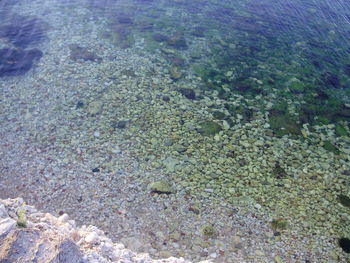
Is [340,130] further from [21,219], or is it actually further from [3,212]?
[3,212]

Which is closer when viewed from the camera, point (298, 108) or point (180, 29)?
point (298, 108)

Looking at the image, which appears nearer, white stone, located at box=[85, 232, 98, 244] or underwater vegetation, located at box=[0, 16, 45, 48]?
white stone, located at box=[85, 232, 98, 244]

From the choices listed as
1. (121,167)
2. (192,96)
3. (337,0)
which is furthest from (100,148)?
(337,0)

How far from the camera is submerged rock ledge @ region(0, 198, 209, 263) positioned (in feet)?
14.1

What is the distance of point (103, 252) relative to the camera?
4910mm

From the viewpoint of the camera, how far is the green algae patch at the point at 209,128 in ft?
29.6

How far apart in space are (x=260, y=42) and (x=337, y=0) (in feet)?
23.1

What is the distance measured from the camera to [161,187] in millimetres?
7363

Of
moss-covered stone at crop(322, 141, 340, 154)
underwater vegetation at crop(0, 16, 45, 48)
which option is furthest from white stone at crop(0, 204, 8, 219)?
underwater vegetation at crop(0, 16, 45, 48)

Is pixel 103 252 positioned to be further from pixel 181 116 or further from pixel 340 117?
pixel 340 117

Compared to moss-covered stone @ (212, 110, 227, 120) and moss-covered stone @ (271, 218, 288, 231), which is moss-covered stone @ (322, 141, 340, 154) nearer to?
moss-covered stone @ (212, 110, 227, 120)

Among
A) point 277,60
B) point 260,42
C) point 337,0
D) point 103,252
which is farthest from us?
point 337,0

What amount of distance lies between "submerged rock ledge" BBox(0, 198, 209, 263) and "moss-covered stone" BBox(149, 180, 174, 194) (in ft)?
6.45

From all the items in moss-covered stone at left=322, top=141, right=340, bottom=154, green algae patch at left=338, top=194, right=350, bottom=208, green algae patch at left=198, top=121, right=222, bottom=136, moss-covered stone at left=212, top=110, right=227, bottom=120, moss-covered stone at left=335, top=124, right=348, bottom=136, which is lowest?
green algae patch at left=198, top=121, right=222, bottom=136
